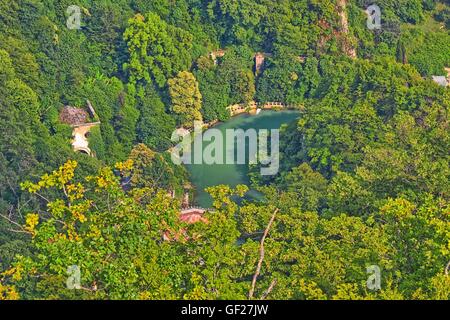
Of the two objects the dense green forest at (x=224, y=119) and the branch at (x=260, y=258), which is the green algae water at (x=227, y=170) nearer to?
the dense green forest at (x=224, y=119)

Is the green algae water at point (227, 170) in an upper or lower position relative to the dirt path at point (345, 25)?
lower

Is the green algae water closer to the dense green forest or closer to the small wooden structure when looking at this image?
the dense green forest

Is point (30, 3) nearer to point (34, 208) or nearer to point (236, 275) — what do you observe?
point (34, 208)

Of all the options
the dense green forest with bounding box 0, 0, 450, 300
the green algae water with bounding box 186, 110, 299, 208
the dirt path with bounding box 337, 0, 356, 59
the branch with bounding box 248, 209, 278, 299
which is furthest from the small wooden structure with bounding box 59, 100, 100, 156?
the branch with bounding box 248, 209, 278, 299

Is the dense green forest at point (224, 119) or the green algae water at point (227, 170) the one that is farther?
the green algae water at point (227, 170)

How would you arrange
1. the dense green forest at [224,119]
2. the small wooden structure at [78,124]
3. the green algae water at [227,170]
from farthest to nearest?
1. the small wooden structure at [78,124]
2. the green algae water at [227,170]
3. the dense green forest at [224,119]

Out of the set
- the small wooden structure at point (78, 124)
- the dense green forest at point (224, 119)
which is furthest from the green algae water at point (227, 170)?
the small wooden structure at point (78, 124)
